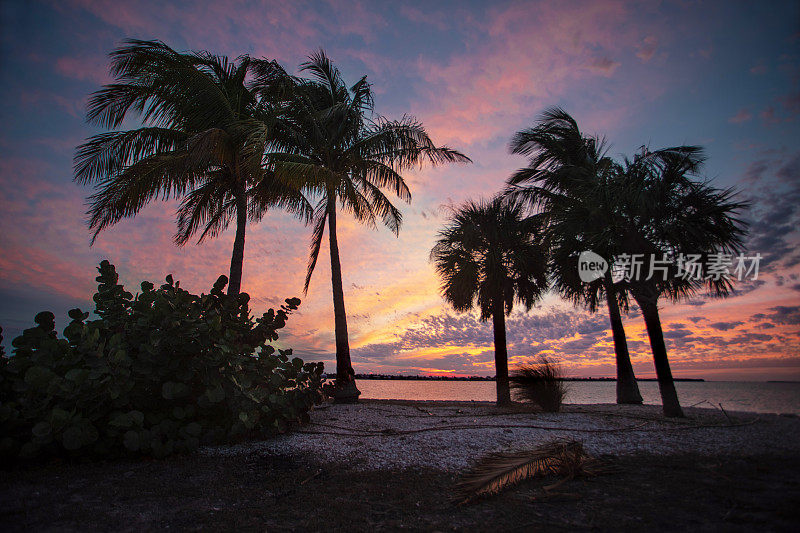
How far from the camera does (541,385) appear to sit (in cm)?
959

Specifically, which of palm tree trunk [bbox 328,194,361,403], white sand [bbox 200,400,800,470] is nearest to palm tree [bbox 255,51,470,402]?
palm tree trunk [bbox 328,194,361,403]

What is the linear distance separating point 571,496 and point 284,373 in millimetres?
4453

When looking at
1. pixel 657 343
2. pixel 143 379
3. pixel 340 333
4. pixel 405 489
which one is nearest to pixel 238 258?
pixel 340 333

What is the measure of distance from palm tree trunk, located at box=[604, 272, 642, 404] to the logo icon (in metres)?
2.89

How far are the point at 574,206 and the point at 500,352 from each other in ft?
19.6

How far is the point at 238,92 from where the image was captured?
12.6 meters

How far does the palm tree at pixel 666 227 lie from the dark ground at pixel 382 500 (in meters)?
5.50

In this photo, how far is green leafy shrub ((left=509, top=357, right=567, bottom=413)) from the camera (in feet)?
31.1

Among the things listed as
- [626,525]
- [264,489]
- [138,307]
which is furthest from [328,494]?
[138,307]

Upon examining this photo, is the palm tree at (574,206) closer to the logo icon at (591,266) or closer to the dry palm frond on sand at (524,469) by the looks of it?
the logo icon at (591,266)

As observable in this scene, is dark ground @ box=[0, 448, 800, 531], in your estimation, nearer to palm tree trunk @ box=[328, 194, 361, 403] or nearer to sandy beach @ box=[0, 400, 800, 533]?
sandy beach @ box=[0, 400, 800, 533]

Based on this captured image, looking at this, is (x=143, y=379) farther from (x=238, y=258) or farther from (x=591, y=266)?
(x=591, y=266)

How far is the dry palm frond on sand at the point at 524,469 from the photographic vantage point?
135 inches

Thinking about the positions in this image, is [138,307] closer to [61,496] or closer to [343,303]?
[61,496]
